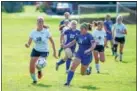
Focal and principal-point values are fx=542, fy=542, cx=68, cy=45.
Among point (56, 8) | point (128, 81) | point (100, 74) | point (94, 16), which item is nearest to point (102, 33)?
point (100, 74)

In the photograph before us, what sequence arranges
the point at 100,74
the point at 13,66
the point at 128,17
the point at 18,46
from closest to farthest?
the point at 100,74
the point at 13,66
the point at 18,46
the point at 128,17

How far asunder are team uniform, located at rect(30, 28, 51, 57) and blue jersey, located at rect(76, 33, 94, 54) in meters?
0.98

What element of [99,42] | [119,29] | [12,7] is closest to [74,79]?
[99,42]

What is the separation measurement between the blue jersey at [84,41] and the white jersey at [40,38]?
99 cm

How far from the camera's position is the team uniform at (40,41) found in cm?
1590

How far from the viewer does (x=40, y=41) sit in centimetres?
1595

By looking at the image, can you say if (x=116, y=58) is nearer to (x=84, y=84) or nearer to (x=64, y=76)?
(x=64, y=76)

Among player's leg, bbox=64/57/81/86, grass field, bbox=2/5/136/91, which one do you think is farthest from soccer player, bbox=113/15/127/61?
player's leg, bbox=64/57/81/86

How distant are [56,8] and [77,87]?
195 feet

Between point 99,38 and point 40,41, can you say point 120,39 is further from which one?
point 40,41

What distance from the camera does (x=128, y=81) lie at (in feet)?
56.1

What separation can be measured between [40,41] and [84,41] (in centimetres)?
132

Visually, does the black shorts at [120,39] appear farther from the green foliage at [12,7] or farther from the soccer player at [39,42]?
the green foliage at [12,7]

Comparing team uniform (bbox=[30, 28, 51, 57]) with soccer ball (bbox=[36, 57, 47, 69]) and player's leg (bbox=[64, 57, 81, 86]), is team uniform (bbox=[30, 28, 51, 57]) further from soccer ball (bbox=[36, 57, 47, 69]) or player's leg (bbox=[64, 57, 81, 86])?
player's leg (bbox=[64, 57, 81, 86])
